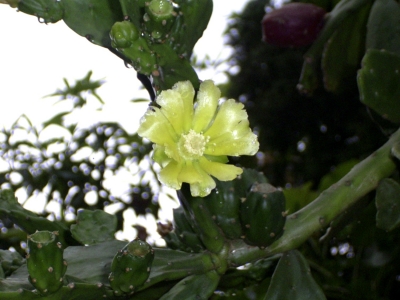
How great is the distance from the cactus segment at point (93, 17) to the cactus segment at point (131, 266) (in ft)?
0.90

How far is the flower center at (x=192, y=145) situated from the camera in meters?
0.49

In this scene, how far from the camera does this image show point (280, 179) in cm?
191

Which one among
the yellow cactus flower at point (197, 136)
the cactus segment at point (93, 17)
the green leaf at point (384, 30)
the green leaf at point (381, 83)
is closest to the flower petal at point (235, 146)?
the yellow cactus flower at point (197, 136)

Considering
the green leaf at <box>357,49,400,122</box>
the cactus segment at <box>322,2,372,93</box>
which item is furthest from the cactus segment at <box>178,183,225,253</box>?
the cactus segment at <box>322,2,372,93</box>

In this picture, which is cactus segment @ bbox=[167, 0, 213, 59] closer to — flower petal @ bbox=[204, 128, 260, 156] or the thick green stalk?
flower petal @ bbox=[204, 128, 260, 156]

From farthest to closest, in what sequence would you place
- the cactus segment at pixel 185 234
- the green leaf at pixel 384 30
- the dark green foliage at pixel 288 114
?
the dark green foliage at pixel 288 114, the green leaf at pixel 384 30, the cactus segment at pixel 185 234

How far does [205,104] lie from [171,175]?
0.09 metres

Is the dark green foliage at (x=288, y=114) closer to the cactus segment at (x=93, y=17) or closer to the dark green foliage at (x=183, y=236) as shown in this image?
the dark green foliage at (x=183, y=236)

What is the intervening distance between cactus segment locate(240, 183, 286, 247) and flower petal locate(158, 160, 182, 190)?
0.50 feet

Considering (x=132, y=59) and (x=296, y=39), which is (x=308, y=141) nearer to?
(x=296, y=39)

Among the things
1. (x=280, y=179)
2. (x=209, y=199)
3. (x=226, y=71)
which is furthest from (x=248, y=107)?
(x=209, y=199)

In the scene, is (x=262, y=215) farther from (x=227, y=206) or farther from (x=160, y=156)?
(x=160, y=156)

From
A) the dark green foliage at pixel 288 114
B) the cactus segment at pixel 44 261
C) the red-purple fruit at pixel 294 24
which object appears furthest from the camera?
the dark green foliage at pixel 288 114

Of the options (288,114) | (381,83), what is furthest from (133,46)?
(288,114)
